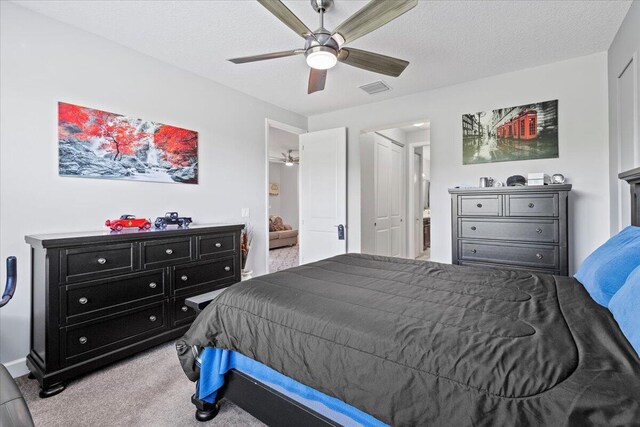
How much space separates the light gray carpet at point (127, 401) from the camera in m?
1.73

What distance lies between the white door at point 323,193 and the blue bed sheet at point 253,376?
279 cm

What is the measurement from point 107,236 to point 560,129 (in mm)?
4186

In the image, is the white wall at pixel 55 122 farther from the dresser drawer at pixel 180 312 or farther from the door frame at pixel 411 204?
the door frame at pixel 411 204

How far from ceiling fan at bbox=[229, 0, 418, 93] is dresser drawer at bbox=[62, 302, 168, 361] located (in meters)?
2.11

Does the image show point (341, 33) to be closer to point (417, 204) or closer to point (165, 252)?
point (165, 252)

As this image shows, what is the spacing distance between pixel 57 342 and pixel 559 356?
2731mm

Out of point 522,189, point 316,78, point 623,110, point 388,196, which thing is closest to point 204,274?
point 316,78

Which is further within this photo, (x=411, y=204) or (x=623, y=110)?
(x=411, y=204)

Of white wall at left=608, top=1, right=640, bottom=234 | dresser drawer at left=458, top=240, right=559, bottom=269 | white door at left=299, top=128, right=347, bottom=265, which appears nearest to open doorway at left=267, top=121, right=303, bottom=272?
white door at left=299, top=128, right=347, bottom=265

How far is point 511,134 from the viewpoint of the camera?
3.33m

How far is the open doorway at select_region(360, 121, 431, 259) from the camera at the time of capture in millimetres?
4668

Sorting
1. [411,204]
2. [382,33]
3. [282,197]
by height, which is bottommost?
[411,204]

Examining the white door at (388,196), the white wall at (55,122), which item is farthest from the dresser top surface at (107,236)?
the white door at (388,196)

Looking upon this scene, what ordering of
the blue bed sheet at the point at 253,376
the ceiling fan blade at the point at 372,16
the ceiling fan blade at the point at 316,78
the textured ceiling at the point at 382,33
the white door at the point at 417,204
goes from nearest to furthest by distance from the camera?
the blue bed sheet at the point at 253,376 < the ceiling fan blade at the point at 372,16 < the textured ceiling at the point at 382,33 < the ceiling fan blade at the point at 316,78 < the white door at the point at 417,204
